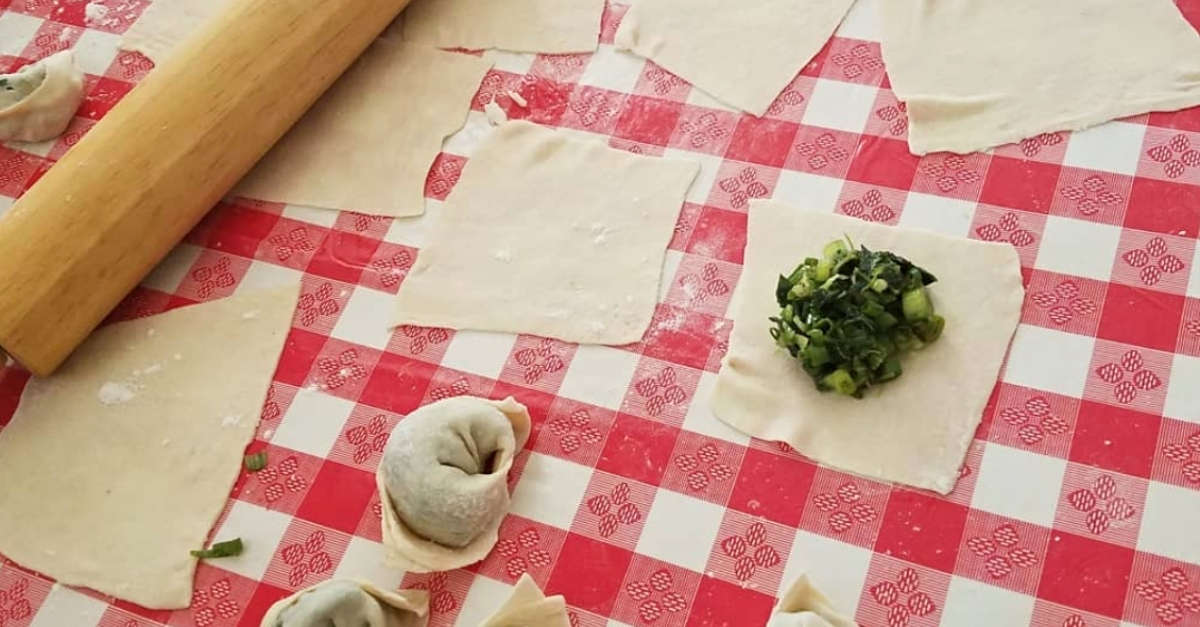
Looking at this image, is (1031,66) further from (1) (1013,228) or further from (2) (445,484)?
(2) (445,484)

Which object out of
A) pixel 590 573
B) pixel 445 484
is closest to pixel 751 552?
pixel 590 573

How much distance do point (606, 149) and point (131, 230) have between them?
2.93ft

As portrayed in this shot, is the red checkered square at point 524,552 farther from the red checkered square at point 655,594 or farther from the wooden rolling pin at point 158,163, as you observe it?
the wooden rolling pin at point 158,163

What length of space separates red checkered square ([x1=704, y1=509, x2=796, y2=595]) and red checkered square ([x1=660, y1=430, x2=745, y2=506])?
5 cm

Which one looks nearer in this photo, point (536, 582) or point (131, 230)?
point (536, 582)

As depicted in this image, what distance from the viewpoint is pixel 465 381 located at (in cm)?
202

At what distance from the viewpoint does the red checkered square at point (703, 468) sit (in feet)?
5.94

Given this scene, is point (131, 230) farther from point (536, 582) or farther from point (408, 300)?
point (536, 582)

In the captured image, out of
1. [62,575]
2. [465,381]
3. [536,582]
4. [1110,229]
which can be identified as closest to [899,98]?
[1110,229]

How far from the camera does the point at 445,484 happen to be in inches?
69.5

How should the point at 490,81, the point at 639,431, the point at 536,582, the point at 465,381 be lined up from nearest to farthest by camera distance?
1. the point at 536,582
2. the point at 639,431
3. the point at 465,381
4. the point at 490,81

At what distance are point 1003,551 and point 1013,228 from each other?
23.6 inches

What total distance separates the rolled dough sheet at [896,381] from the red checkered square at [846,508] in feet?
0.08

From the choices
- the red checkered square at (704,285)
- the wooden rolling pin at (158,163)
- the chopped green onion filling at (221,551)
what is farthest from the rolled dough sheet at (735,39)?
the chopped green onion filling at (221,551)
